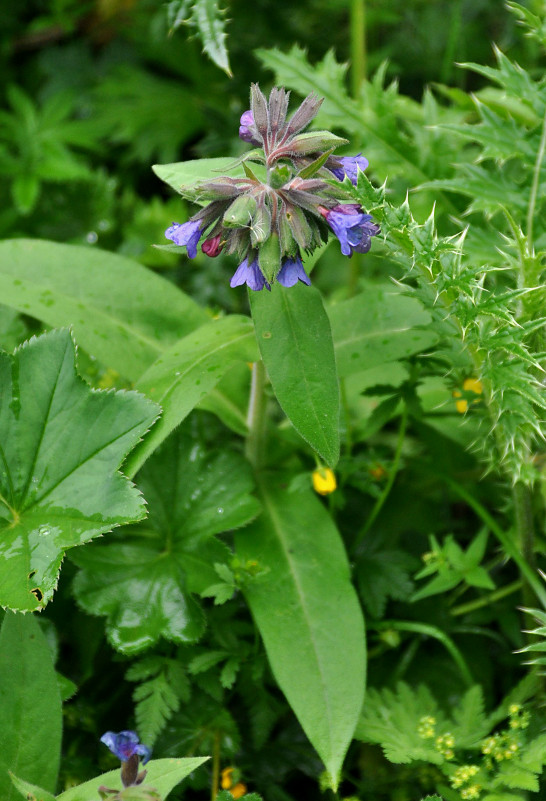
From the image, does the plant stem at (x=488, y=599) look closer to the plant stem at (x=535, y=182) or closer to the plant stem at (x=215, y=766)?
the plant stem at (x=215, y=766)

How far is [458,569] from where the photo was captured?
2006 mm

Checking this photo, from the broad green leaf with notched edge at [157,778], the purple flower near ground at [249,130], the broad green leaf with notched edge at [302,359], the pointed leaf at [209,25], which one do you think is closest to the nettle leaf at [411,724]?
the broad green leaf with notched edge at [157,778]

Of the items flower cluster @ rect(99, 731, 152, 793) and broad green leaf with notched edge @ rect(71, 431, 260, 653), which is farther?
broad green leaf with notched edge @ rect(71, 431, 260, 653)

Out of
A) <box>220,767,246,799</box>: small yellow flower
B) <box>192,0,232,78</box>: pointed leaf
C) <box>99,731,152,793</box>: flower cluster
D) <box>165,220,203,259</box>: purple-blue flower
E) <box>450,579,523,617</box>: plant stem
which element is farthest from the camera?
<box>192,0,232,78</box>: pointed leaf

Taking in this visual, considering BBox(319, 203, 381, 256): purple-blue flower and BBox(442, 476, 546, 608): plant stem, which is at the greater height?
BBox(319, 203, 381, 256): purple-blue flower

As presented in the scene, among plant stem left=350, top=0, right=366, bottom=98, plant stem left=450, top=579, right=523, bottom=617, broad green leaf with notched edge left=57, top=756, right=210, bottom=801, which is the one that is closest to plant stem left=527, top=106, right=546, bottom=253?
plant stem left=450, top=579, right=523, bottom=617

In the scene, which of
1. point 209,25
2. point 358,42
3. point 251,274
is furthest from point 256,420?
point 358,42

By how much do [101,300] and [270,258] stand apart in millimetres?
775

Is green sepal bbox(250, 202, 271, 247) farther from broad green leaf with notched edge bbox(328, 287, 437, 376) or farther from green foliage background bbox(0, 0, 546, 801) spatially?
broad green leaf with notched edge bbox(328, 287, 437, 376)

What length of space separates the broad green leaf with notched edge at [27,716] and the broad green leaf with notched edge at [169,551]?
0.69 ft

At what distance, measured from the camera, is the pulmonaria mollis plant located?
5.26 feet

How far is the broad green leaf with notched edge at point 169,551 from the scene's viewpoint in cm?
188

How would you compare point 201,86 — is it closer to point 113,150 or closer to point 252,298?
point 113,150

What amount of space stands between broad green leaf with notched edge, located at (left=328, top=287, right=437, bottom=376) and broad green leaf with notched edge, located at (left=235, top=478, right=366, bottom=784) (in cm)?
42
